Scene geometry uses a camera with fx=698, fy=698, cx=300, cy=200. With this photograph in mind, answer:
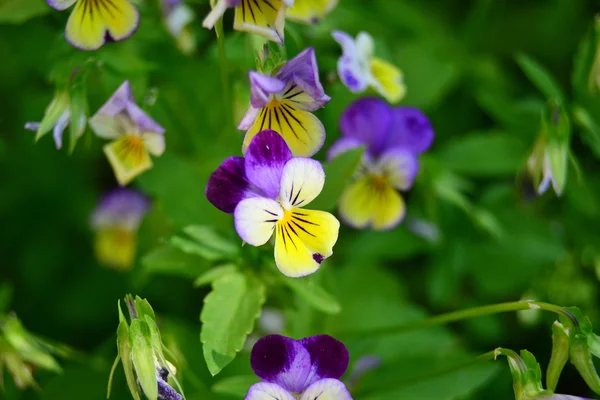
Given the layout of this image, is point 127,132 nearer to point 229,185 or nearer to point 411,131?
point 229,185

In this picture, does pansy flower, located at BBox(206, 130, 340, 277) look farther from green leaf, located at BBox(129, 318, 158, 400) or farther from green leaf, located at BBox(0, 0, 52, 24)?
green leaf, located at BBox(0, 0, 52, 24)

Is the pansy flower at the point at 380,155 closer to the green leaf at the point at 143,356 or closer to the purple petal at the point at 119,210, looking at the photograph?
the green leaf at the point at 143,356

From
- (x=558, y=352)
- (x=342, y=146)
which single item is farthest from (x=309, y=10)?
(x=558, y=352)

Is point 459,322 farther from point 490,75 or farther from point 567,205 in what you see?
point 490,75

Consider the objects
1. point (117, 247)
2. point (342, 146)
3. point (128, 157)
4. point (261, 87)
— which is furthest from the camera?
point (117, 247)

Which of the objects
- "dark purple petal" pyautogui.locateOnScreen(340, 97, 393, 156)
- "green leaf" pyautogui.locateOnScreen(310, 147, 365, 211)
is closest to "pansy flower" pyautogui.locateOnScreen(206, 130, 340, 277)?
"green leaf" pyautogui.locateOnScreen(310, 147, 365, 211)

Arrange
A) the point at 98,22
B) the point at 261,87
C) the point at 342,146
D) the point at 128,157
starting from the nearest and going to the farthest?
the point at 261,87, the point at 98,22, the point at 128,157, the point at 342,146

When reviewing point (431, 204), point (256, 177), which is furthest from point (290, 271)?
point (431, 204)
